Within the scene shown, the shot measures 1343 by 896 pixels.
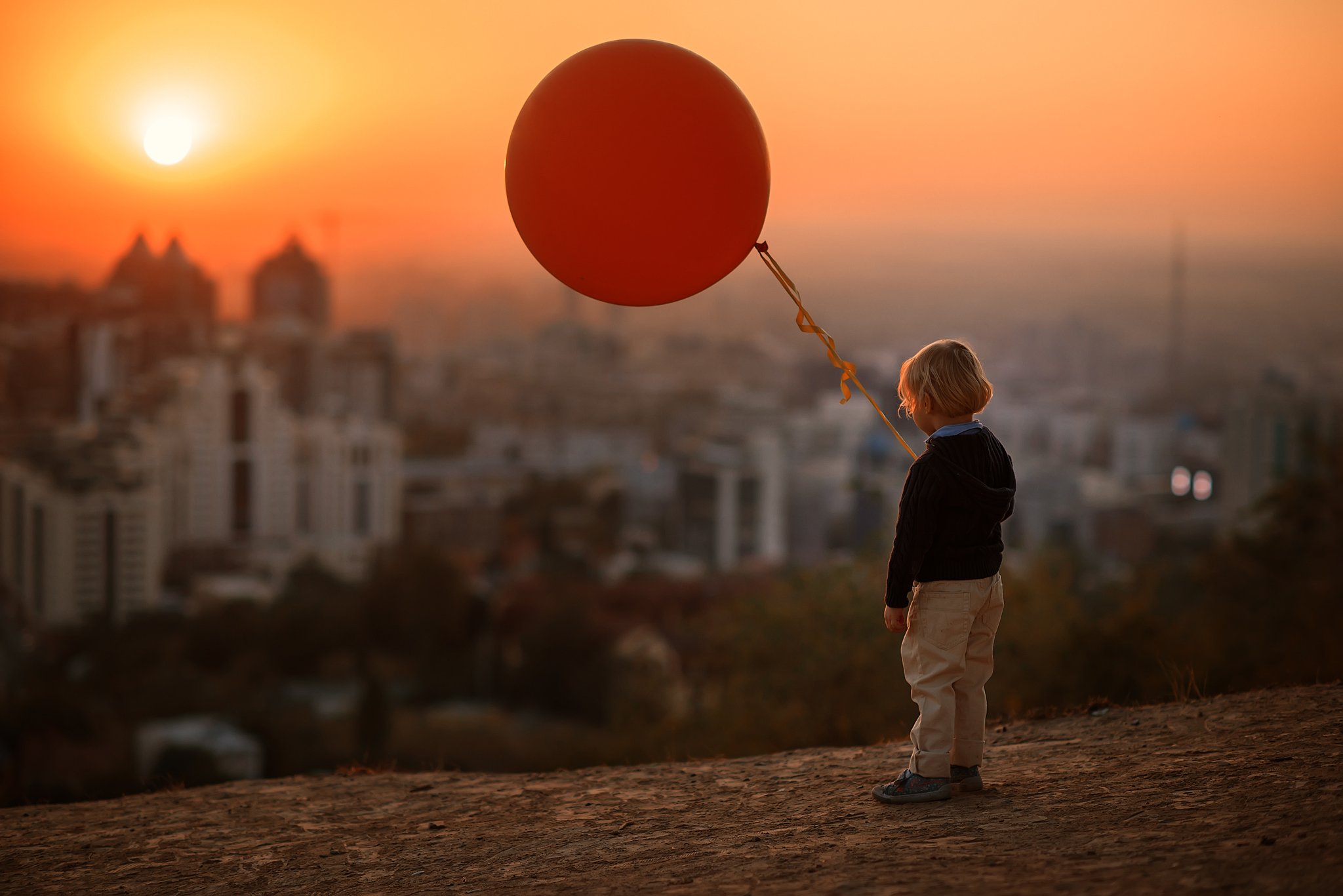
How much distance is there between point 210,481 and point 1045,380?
2453 centimetres

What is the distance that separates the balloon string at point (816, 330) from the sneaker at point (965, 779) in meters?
0.82

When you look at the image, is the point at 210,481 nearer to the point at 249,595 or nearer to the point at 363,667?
the point at 249,595

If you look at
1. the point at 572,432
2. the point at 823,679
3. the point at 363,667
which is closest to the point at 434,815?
the point at 823,679

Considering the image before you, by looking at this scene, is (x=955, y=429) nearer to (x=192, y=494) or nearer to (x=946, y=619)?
(x=946, y=619)

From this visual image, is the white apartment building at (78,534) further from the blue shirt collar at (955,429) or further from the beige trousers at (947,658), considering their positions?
the blue shirt collar at (955,429)

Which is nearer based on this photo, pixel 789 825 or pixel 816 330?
pixel 789 825

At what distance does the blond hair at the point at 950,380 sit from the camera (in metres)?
2.52

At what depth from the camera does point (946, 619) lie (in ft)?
8.21

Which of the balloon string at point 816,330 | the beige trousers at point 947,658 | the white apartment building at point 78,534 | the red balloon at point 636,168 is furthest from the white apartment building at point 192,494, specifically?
the beige trousers at point 947,658

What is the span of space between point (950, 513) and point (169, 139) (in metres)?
30.8

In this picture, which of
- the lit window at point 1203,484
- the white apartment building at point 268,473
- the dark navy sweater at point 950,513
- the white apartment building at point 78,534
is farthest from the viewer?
the white apartment building at point 268,473

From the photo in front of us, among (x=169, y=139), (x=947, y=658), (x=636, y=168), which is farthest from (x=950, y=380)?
(x=169, y=139)

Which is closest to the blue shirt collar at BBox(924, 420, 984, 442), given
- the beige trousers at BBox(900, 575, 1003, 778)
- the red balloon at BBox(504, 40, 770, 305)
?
the beige trousers at BBox(900, 575, 1003, 778)

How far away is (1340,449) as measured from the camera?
45.5 ft
